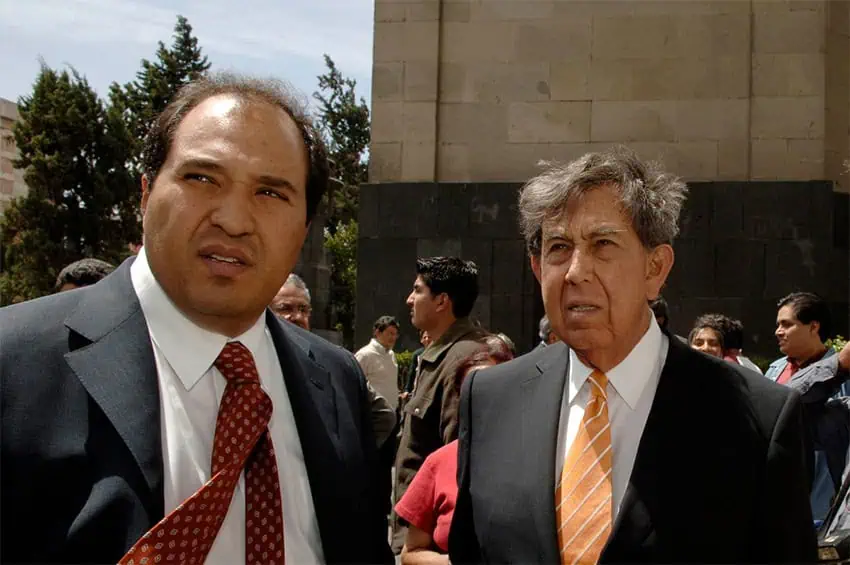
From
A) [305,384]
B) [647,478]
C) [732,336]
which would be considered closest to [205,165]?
[305,384]

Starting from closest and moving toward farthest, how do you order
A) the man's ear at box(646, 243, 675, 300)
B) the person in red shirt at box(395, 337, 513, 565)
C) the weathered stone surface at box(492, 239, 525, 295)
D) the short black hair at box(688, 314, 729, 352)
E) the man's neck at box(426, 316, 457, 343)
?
the man's ear at box(646, 243, 675, 300) < the person in red shirt at box(395, 337, 513, 565) < the man's neck at box(426, 316, 457, 343) < the short black hair at box(688, 314, 729, 352) < the weathered stone surface at box(492, 239, 525, 295)

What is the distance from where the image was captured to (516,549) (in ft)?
8.55

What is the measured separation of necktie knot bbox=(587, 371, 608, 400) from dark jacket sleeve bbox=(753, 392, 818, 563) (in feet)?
1.40

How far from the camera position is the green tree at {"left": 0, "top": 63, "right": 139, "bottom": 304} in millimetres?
28344

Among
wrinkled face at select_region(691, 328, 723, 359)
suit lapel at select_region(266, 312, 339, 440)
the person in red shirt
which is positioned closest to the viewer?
suit lapel at select_region(266, 312, 339, 440)

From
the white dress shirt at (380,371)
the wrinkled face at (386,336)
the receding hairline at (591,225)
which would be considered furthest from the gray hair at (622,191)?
the wrinkled face at (386,336)

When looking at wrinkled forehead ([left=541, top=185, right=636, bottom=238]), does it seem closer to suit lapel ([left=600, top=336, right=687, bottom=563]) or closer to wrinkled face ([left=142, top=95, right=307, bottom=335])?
suit lapel ([left=600, top=336, right=687, bottom=563])

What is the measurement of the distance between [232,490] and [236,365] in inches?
11.4

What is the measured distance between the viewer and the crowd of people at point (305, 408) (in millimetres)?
2156

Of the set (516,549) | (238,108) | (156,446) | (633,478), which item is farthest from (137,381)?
(633,478)

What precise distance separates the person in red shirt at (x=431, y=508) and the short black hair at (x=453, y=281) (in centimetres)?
249

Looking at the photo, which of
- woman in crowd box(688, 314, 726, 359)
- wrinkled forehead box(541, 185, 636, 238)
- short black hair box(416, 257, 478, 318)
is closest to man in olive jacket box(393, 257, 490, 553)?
short black hair box(416, 257, 478, 318)

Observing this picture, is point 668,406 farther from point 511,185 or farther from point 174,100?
point 511,185

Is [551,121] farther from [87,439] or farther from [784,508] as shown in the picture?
[87,439]
